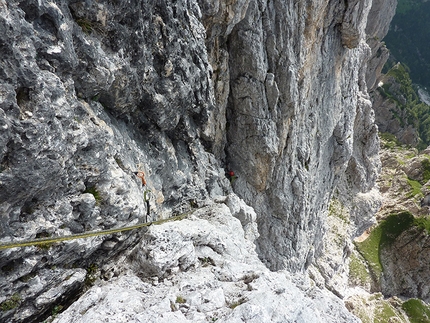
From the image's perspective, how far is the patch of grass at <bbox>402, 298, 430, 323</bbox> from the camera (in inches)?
1617

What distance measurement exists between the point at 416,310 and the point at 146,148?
52.9m

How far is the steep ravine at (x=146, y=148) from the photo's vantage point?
722cm

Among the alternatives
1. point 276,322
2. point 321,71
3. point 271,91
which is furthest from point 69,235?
point 321,71

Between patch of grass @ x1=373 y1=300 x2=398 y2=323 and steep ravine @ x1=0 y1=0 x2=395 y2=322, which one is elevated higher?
steep ravine @ x1=0 y1=0 x2=395 y2=322

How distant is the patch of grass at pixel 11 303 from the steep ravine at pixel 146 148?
3cm

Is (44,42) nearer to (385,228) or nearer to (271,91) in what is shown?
(271,91)

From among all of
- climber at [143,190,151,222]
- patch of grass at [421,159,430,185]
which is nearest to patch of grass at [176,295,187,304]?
climber at [143,190,151,222]

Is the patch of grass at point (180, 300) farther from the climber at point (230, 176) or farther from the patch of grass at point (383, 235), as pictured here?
the patch of grass at point (383, 235)

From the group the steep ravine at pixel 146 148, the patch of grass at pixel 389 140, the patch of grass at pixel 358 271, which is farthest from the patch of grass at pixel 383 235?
the steep ravine at pixel 146 148

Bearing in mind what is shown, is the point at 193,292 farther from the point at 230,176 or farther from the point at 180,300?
the point at 230,176

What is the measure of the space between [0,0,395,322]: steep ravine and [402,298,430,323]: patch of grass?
39.6m

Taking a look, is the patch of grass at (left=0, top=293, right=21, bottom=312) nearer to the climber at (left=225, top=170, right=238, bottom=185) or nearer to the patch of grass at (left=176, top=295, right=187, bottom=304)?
the patch of grass at (left=176, top=295, right=187, bottom=304)

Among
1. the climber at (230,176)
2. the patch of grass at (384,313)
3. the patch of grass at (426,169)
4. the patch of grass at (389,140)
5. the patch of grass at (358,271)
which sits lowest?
the patch of grass at (384,313)

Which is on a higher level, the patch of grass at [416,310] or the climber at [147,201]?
the climber at [147,201]
